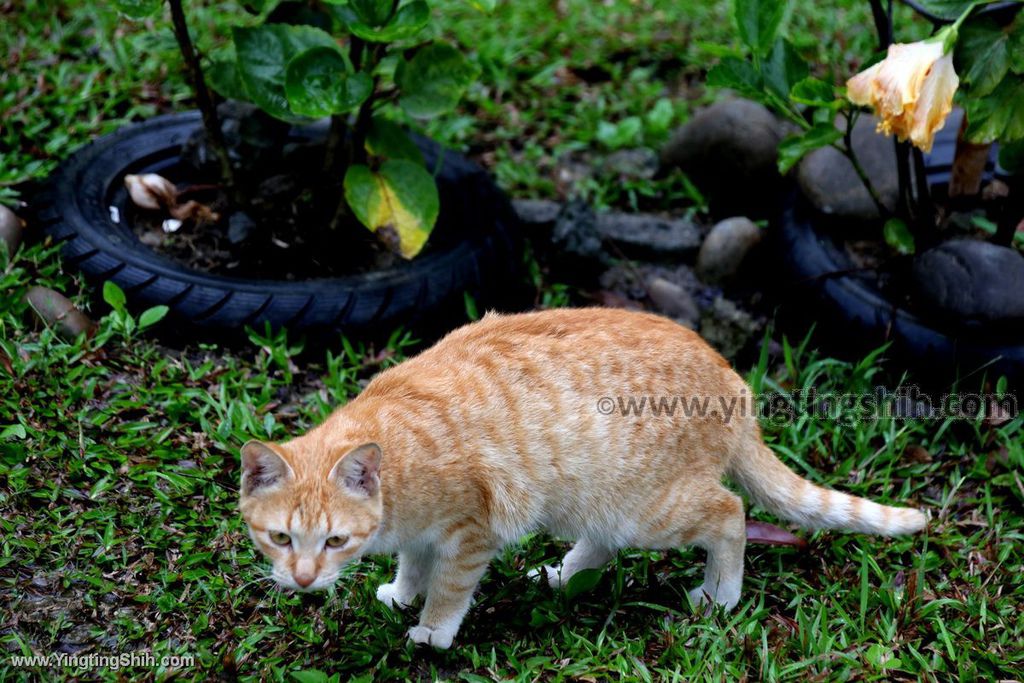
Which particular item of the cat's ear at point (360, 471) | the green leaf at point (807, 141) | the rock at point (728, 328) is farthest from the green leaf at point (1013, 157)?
the cat's ear at point (360, 471)

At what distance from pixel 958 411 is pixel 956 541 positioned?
763 millimetres

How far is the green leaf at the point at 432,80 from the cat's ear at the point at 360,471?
2293 mm

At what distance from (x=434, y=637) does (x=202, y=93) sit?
2.93m

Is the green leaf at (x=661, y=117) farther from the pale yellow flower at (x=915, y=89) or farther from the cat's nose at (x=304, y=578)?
the cat's nose at (x=304, y=578)

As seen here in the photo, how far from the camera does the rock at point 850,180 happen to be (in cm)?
560

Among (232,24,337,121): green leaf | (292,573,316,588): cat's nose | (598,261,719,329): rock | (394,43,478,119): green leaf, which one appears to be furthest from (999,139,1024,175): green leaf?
(292,573,316,588): cat's nose

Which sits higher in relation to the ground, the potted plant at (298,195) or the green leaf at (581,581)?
the potted plant at (298,195)

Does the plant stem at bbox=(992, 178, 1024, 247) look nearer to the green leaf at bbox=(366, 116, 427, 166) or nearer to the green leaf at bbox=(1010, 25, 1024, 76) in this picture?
the green leaf at bbox=(1010, 25, 1024, 76)

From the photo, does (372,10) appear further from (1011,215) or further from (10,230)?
(1011,215)

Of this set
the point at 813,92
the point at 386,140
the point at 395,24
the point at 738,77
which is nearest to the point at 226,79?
the point at 386,140

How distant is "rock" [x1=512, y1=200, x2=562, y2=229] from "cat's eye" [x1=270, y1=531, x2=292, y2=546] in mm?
3039

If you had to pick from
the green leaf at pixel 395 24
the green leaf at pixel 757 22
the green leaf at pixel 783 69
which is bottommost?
the green leaf at pixel 783 69

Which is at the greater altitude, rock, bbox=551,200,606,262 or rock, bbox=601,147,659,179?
rock, bbox=551,200,606,262

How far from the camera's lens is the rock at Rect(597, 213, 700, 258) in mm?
6059
